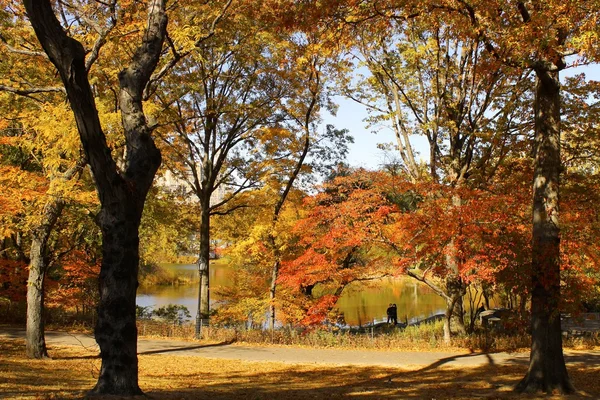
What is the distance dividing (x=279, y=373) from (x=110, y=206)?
838 centimetres

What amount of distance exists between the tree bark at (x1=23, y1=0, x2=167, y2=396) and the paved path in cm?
806

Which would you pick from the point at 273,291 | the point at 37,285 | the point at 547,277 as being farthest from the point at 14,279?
the point at 547,277

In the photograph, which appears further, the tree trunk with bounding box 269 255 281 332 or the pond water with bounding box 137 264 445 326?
the pond water with bounding box 137 264 445 326

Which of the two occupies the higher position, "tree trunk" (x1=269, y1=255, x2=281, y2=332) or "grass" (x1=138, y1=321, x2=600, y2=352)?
"tree trunk" (x1=269, y1=255, x2=281, y2=332)

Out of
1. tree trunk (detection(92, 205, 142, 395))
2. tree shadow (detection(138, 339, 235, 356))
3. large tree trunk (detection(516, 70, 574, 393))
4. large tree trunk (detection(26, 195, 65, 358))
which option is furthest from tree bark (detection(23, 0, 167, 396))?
tree shadow (detection(138, 339, 235, 356))

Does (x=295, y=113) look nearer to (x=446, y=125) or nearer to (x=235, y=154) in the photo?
(x=235, y=154)

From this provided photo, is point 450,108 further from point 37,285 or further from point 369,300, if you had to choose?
point 369,300

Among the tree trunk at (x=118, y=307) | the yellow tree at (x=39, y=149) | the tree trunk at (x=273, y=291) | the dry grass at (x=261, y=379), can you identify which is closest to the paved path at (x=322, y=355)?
the dry grass at (x=261, y=379)

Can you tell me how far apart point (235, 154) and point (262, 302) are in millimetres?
7455

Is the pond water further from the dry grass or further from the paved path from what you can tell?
the dry grass

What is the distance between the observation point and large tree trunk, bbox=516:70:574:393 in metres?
8.79

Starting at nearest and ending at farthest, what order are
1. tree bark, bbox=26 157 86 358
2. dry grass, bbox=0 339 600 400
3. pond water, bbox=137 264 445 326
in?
dry grass, bbox=0 339 600 400, tree bark, bbox=26 157 86 358, pond water, bbox=137 264 445 326

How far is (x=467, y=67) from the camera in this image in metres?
18.2

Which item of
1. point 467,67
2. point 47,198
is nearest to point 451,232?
point 467,67
